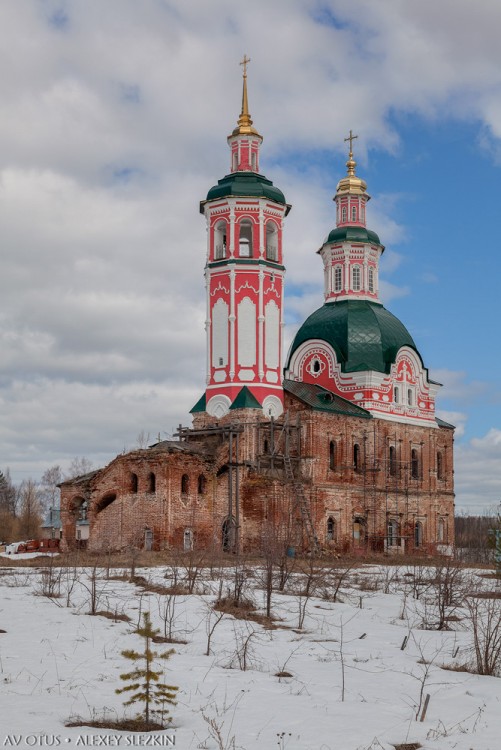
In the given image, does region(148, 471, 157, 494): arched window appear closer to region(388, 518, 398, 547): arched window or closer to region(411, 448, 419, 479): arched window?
region(388, 518, 398, 547): arched window

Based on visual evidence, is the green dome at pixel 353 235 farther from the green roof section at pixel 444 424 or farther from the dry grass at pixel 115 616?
the dry grass at pixel 115 616

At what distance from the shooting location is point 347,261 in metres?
51.8

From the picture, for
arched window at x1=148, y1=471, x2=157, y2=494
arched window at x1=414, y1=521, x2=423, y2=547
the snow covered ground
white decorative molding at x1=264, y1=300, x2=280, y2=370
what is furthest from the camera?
arched window at x1=414, y1=521, x2=423, y2=547

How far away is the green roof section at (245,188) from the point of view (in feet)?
139

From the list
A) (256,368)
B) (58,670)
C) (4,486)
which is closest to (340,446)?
(256,368)

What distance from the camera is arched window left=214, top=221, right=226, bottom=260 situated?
42781mm

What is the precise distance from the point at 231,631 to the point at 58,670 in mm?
4101

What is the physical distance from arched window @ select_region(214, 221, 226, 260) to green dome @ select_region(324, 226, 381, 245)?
1109cm

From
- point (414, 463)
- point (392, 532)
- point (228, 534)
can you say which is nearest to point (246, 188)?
point (228, 534)

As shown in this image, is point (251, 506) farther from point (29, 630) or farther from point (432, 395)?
point (29, 630)

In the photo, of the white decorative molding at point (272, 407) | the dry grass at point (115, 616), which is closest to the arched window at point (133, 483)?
the white decorative molding at point (272, 407)

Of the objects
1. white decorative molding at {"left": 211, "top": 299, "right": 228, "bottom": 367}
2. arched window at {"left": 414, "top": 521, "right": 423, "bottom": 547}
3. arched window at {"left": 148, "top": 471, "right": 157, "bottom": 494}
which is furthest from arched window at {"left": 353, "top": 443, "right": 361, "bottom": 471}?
arched window at {"left": 148, "top": 471, "right": 157, "bottom": 494}

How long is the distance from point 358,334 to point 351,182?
1034cm

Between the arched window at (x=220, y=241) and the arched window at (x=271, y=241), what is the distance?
200cm
